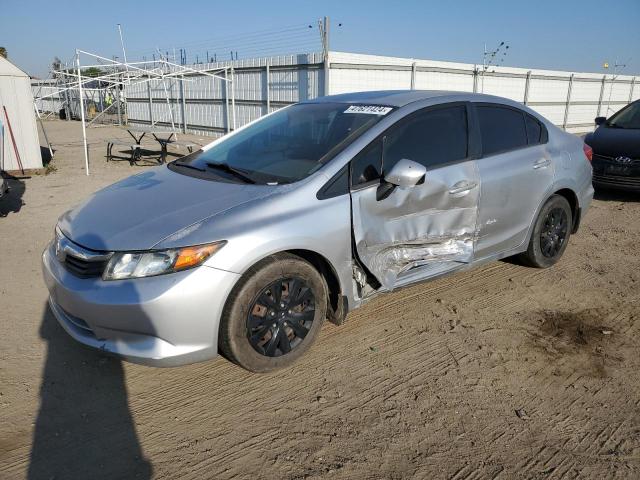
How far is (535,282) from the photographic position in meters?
4.59

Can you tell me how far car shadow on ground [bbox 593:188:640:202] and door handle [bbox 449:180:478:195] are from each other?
18.7 ft

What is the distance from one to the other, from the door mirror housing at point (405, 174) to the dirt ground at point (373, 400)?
3.72ft

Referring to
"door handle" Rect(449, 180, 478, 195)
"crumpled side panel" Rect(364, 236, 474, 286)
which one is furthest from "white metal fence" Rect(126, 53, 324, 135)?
"crumpled side panel" Rect(364, 236, 474, 286)

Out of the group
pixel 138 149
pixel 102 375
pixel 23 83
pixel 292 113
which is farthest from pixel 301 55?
pixel 102 375

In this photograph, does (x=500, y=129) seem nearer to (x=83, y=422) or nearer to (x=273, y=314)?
(x=273, y=314)

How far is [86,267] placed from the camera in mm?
2795

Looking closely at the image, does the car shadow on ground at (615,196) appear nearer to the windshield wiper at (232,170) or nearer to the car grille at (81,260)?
the windshield wiper at (232,170)

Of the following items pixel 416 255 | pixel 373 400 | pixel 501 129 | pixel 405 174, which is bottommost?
pixel 373 400

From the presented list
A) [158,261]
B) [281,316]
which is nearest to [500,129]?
[281,316]

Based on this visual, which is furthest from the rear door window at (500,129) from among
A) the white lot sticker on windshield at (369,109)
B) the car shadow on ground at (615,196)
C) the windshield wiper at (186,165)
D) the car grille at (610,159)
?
the car shadow on ground at (615,196)

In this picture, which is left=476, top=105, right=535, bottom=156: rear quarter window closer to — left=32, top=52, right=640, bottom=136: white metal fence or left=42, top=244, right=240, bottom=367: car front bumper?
left=42, top=244, right=240, bottom=367: car front bumper

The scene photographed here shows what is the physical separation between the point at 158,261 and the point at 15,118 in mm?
8932

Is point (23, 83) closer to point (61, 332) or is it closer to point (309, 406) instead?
point (61, 332)

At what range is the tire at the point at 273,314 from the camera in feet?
9.22
